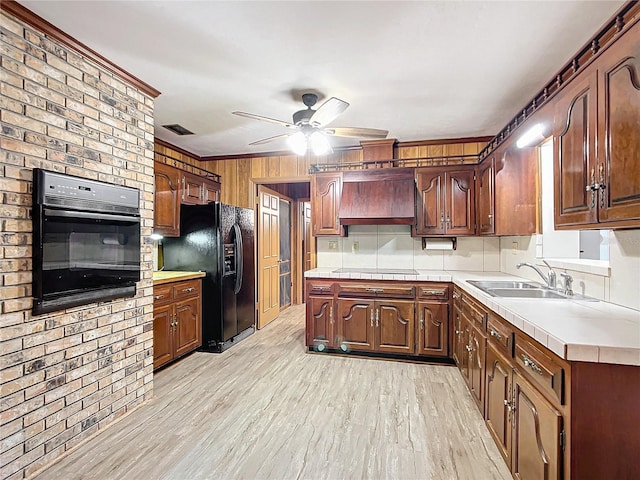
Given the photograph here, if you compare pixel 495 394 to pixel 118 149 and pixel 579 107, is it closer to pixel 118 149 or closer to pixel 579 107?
pixel 579 107

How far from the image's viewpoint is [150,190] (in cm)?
258

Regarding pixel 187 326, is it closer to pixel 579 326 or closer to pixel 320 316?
pixel 320 316

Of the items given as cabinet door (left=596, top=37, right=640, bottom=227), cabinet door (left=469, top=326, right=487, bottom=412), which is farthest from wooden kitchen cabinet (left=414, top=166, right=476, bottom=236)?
cabinet door (left=596, top=37, right=640, bottom=227)

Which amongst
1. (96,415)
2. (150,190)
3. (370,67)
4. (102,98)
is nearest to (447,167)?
(370,67)

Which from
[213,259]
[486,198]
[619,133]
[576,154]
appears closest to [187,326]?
[213,259]

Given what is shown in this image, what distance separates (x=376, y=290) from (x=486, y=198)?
4.62 feet

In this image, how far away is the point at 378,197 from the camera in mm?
3629

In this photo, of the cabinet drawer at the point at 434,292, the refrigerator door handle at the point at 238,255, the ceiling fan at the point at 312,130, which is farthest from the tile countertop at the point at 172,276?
the cabinet drawer at the point at 434,292

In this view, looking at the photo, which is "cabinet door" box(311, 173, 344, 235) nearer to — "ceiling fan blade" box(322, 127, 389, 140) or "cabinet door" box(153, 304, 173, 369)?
"ceiling fan blade" box(322, 127, 389, 140)

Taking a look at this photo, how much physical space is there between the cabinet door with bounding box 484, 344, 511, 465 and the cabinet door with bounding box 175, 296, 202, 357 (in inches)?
109

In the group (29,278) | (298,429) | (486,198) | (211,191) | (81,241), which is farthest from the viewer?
(211,191)

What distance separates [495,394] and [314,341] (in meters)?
1.99

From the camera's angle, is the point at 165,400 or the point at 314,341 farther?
the point at 314,341

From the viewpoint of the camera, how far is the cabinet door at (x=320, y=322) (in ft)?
11.7
